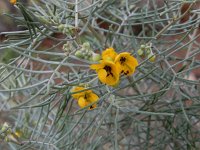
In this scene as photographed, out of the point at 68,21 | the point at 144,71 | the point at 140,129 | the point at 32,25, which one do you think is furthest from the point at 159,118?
the point at 32,25

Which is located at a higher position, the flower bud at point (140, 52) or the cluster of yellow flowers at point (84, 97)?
the flower bud at point (140, 52)

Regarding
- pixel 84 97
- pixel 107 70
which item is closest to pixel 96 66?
pixel 107 70

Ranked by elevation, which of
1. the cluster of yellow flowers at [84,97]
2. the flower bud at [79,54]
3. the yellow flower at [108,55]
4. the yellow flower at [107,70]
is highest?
the flower bud at [79,54]

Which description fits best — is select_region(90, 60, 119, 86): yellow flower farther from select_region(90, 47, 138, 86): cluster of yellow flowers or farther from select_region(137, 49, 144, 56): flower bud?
select_region(137, 49, 144, 56): flower bud

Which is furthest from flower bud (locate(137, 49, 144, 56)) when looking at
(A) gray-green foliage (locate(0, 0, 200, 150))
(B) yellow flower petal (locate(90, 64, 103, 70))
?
(B) yellow flower petal (locate(90, 64, 103, 70))

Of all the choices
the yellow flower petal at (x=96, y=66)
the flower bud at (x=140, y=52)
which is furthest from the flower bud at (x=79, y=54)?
the flower bud at (x=140, y=52)

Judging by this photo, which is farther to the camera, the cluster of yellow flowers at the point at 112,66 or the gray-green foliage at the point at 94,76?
the gray-green foliage at the point at 94,76

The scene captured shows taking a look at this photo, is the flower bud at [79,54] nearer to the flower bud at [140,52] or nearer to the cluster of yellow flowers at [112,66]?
the cluster of yellow flowers at [112,66]

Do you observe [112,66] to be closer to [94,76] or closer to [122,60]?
[122,60]
